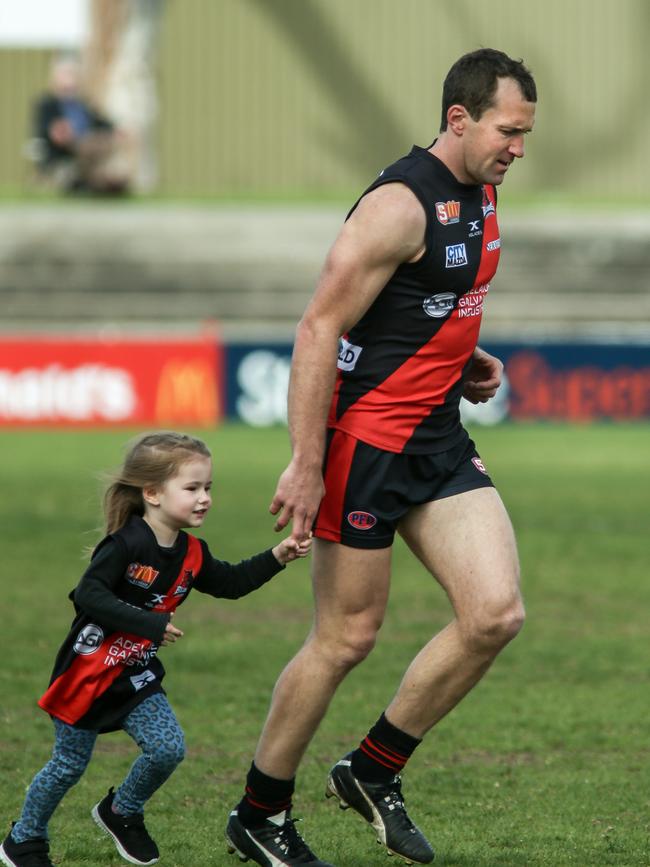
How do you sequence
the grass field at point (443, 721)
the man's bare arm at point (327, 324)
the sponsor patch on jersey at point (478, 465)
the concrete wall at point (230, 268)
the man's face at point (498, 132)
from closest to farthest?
the man's bare arm at point (327, 324) < the man's face at point (498, 132) < the sponsor patch on jersey at point (478, 465) < the grass field at point (443, 721) < the concrete wall at point (230, 268)

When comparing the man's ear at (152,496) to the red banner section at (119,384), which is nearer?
the man's ear at (152,496)

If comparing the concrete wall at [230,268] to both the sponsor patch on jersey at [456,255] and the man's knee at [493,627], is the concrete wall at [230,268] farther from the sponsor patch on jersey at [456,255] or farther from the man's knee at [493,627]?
the man's knee at [493,627]

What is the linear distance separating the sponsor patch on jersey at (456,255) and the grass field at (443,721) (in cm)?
159

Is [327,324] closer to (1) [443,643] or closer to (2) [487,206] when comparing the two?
(2) [487,206]

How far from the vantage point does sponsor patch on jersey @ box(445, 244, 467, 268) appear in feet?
16.2

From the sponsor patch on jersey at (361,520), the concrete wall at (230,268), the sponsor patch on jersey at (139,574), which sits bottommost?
the concrete wall at (230,268)

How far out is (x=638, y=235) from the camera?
87.8 feet

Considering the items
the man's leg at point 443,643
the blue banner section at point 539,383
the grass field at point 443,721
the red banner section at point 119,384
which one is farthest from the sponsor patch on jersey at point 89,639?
the red banner section at point 119,384

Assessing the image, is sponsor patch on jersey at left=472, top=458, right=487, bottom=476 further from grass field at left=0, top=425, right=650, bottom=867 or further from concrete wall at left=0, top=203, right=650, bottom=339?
concrete wall at left=0, top=203, right=650, bottom=339

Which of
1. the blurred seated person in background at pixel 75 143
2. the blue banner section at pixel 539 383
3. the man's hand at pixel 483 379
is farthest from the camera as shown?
the blurred seated person in background at pixel 75 143

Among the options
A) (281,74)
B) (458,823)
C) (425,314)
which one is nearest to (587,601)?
(458,823)

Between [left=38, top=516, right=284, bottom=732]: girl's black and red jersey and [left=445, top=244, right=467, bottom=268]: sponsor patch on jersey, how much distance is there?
1141mm

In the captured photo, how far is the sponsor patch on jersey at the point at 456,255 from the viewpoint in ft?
16.2

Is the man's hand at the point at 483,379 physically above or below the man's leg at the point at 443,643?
above
